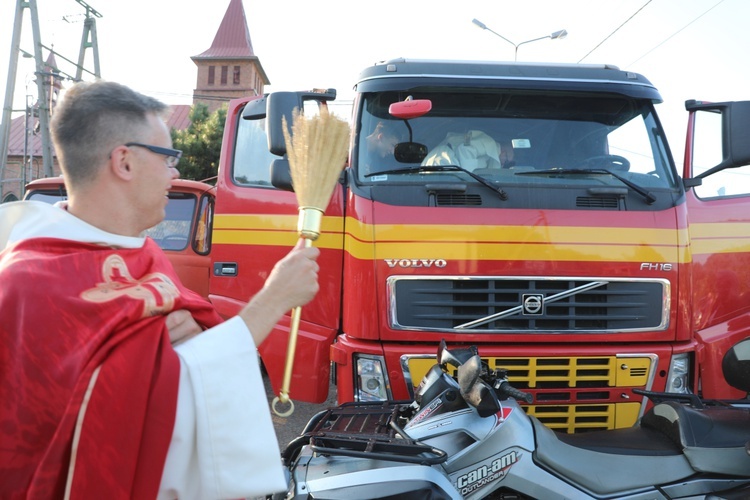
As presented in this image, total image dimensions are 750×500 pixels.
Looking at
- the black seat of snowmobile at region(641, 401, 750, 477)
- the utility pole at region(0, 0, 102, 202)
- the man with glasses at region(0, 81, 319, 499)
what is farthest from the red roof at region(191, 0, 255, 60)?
the man with glasses at region(0, 81, 319, 499)

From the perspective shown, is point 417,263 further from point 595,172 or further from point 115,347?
point 115,347

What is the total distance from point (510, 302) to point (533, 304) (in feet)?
0.40

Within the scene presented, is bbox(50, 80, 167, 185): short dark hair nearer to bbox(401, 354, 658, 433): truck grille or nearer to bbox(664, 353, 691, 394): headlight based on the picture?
bbox(401, 354, 658, 433): truck grille

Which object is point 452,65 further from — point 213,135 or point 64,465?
point 213,135

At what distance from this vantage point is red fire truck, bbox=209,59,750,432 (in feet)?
11.3

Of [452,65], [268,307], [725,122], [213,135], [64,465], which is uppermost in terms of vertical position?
[213,135]

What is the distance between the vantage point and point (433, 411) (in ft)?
8.59

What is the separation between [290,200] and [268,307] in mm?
2616

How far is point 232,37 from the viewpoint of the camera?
7044cm

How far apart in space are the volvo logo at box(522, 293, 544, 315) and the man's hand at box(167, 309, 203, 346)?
220 centimetres

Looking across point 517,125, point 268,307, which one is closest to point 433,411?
point 268,307

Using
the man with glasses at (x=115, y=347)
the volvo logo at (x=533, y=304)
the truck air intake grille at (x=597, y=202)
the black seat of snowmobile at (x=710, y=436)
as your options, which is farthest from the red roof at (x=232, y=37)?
the man with glasses at (x=115, y=347)

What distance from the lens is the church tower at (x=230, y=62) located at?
6925 centimetres

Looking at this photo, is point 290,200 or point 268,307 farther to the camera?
point 290,200
